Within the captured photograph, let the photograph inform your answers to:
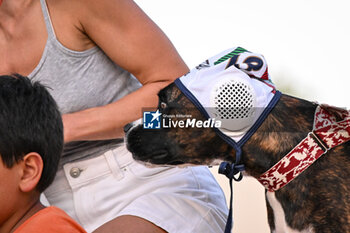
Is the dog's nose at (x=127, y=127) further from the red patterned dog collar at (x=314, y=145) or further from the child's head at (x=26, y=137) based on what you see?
the red patterned dog collar at (x=314, y=145)

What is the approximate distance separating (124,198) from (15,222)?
0.37m

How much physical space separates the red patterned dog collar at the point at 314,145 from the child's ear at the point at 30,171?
0.56 metres

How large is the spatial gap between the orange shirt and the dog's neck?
49cm

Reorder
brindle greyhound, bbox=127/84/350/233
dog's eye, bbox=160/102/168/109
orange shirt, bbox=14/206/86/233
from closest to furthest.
→ orange shirt, bbox=14/206/86/233, brindle greyhound, bbox=127/84/350/233, dog's eye, bbox=160/102/168/109

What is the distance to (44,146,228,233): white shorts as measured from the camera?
1.41 m

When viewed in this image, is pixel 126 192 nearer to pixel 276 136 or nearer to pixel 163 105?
pixel 163 105

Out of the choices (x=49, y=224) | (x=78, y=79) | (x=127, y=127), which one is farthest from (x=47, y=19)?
(x=49, y=224)

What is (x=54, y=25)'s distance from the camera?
1528 mm

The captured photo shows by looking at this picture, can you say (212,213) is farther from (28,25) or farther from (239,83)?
(28,25)

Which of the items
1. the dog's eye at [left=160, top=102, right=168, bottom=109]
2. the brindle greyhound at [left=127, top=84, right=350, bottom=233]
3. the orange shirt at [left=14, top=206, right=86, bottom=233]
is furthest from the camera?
the dog's eye at [left=160, top=102, right=168, bottom=109]

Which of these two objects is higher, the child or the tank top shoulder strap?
the tank top shoulder strap

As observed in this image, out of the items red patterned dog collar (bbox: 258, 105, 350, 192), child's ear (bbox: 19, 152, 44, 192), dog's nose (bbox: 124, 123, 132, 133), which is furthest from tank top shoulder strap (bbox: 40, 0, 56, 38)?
red patterned dog collar (bbox: 258, 105, 350, 192)

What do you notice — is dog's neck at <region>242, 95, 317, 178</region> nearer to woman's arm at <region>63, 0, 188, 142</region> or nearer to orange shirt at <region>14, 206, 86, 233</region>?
woman's arm at <region>63, 0, 188, 142</region>

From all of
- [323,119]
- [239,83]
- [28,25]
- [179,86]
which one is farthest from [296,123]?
[28,25]
